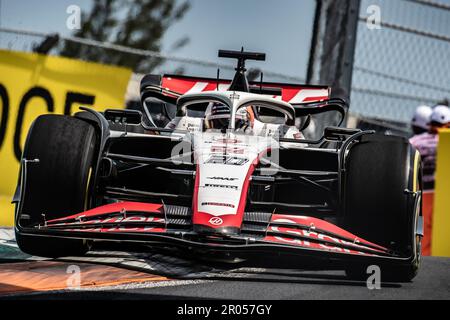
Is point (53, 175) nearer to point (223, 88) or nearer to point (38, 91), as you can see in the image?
point (223, 88)

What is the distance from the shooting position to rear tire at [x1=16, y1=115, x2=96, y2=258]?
206 inches

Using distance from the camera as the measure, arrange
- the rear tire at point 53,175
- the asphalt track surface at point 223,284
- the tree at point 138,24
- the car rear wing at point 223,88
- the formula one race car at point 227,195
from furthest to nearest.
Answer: the tree at point 138,24 → the car rear wing at point 223,88 → the rear tire at point 53,175 → the formula one race car at point 227,195 → the asphalt track surface at point 223,284

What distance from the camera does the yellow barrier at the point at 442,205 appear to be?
8.46 metres

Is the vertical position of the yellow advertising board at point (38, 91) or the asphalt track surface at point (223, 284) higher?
the yellow advertising board at point (38, 91)

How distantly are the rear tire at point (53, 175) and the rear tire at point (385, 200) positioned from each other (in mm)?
1601

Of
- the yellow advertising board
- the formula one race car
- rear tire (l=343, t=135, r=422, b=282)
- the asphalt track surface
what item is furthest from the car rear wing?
rear tire (l=343, t=135, r=422, b=282)

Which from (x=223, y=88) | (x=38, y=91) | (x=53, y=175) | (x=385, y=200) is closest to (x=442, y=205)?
(x=223, y=88)

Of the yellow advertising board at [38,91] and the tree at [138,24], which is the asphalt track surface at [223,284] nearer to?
the yellow advertising board at [38,91]

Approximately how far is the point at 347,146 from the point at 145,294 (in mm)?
1948

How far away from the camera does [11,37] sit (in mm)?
8695

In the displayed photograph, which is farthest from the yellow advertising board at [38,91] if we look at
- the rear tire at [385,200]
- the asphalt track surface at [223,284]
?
the rear tire at [385,200]

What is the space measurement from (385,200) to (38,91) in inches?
181

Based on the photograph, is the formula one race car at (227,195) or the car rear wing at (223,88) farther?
the car rear wing at (223,88)

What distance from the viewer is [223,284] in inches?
183
